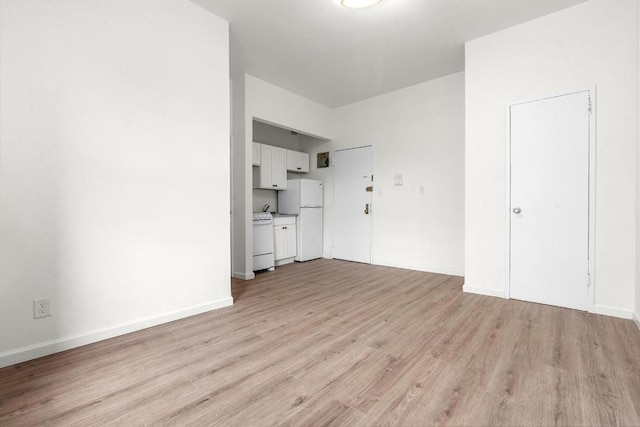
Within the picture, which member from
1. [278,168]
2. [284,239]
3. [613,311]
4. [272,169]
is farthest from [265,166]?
[613,311]

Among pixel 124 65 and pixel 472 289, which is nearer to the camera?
pixel 124 65

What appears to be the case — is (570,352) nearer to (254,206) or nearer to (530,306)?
(530,306)

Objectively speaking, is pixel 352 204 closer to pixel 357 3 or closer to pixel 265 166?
pixel 265 166

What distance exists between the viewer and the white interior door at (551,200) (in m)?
2.72

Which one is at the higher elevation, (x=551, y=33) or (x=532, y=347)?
(x=551, y=33)

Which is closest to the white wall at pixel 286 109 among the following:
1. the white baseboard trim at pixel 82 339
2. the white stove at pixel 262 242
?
the white stove at pixel 262 242

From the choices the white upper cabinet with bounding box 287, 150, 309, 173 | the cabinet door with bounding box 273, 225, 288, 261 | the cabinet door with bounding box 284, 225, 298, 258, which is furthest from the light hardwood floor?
the white upper cabinet with bounding box 287, 150, 309, 173

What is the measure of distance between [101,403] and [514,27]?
454cm

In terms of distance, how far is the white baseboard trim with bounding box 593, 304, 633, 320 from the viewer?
253cm

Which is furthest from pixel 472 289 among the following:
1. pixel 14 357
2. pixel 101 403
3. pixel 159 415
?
pixel 14 357

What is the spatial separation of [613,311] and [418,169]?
2681 mm

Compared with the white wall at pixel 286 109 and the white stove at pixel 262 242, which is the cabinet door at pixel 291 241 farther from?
the white wall at pixel 286 109

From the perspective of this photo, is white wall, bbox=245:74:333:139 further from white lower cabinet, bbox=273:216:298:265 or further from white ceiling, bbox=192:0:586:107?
white lower cabinet, bbox=273:216:298:265

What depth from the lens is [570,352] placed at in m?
1.97
